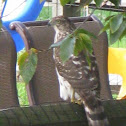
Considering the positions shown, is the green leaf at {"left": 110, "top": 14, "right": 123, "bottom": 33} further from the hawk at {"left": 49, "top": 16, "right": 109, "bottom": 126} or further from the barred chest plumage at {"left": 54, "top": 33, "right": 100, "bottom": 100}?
the barred chest plumage at {"left": 54, "top": 33, "right": 100, "bottom": 100}

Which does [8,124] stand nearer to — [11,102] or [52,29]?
[11,102]

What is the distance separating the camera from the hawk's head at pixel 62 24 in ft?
11.2

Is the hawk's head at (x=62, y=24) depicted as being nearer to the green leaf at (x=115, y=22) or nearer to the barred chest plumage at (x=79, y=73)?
the barred chest plumage at (x=79, y=73)

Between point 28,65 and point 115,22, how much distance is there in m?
0.27

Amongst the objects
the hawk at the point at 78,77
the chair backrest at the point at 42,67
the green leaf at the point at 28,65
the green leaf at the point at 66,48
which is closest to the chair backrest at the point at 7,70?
the chair backrest at the point at 42,67

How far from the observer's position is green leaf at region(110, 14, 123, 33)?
1.31m

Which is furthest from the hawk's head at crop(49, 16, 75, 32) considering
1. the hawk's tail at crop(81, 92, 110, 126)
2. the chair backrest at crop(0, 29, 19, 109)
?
the hawk's tail at crop(81, 92, 110, 126)

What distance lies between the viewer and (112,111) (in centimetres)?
182

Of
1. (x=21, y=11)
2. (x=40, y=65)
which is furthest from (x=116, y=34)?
(x=21, y=11)

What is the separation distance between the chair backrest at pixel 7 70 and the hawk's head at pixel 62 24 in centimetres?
50

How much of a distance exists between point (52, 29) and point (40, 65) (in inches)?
12.2

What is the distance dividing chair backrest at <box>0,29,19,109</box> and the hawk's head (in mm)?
500

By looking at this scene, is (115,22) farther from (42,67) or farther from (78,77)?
(42,67)

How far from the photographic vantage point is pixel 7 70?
308 cm
